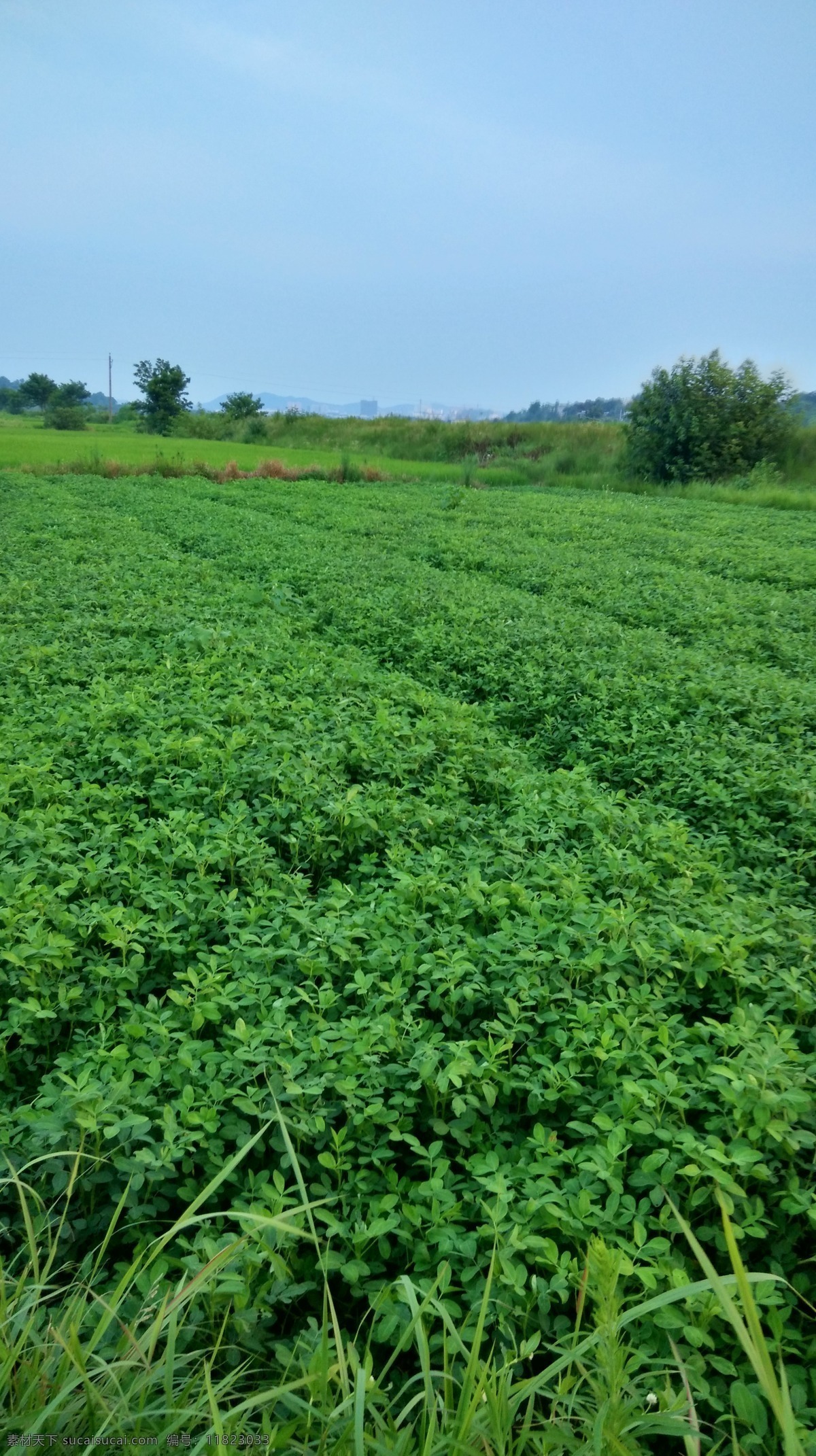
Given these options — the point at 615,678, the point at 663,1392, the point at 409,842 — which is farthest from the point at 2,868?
the point at 615,678

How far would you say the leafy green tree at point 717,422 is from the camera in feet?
A: 82.0

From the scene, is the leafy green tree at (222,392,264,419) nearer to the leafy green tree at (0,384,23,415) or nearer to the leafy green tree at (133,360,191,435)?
the leafy green tree at (133,360,191,435)

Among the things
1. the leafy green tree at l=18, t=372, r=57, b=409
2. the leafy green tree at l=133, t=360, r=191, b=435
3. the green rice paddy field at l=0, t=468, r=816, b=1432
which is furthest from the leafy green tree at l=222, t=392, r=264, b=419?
the green rice paddy field at l=0, t=468, r=816, b=1432

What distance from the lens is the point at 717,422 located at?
24984 mm

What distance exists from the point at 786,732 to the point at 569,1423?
4187mm

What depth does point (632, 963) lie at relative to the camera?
2.76m

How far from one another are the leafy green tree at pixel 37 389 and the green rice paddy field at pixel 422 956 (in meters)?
70.9

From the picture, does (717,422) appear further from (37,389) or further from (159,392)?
(37,389)

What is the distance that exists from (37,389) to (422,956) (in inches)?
3015

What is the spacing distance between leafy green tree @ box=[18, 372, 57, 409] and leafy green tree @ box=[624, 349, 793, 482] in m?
58.4

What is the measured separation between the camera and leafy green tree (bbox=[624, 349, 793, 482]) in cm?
2498

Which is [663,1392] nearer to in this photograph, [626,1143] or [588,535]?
[626,1143]

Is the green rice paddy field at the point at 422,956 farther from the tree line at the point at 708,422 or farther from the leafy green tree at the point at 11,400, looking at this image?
the leafy green tree at the point at 11,400

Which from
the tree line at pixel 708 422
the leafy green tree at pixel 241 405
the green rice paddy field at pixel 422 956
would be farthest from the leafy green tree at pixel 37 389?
the green rice paddy field at pixel 422 956
